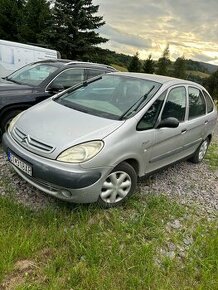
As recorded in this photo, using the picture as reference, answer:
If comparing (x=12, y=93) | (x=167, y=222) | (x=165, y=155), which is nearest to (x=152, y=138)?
(x=165, y=155)

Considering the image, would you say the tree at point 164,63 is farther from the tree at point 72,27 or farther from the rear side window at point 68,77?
the rear side window at point 68,77

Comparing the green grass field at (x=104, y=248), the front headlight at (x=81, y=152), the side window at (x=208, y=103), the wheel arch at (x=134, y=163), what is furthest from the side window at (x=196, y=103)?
the front headlight at (x=81, y=152)

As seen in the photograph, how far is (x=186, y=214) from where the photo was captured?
423cm

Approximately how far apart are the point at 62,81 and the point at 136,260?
4366mm

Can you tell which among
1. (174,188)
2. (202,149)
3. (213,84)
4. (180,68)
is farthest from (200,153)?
(180,68)

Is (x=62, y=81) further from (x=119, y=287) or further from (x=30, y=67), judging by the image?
(x=119, y=287)

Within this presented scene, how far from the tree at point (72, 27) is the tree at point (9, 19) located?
8783 mm

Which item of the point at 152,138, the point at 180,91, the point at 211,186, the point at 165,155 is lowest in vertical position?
the point at 211,186

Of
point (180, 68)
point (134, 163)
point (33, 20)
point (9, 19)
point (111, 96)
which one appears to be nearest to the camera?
point (134, 163)

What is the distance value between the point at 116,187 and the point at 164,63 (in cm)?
7566

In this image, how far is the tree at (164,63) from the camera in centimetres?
7425

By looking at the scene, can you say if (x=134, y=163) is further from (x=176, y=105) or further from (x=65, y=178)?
(x=176, y=105)

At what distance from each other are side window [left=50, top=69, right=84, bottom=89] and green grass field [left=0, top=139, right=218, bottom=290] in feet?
10.7

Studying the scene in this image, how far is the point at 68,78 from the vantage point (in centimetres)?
670
